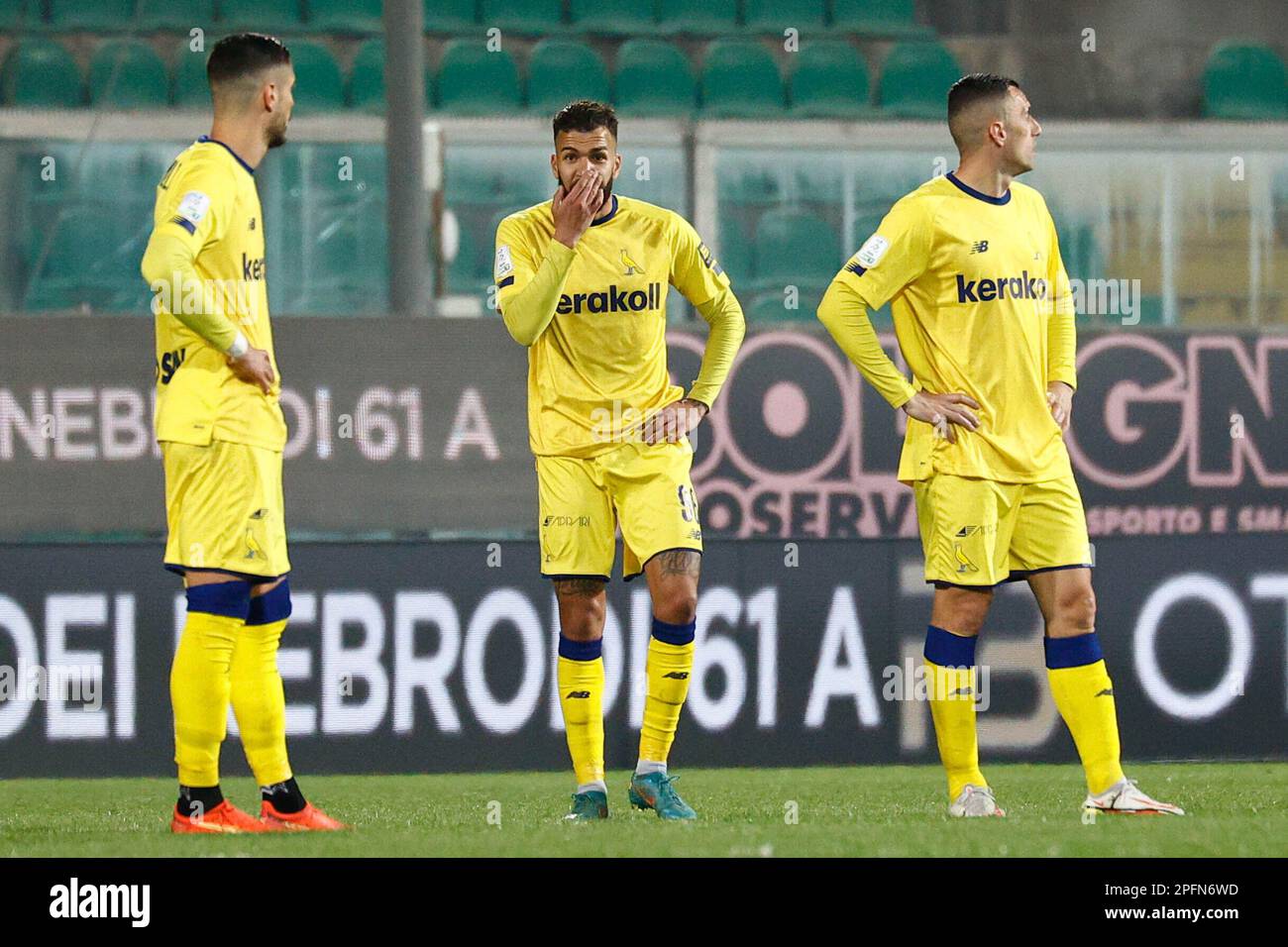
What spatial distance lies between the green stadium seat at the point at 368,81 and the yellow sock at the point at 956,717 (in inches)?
240

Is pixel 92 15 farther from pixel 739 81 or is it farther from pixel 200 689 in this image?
pixel 200 689

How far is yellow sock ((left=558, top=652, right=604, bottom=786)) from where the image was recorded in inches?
211

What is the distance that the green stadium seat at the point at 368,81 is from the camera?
10.7m

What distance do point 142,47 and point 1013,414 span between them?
6953 millimetres

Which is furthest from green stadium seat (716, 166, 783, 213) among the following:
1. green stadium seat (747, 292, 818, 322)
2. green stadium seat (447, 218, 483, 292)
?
green stadium seat (447, 218, 483, 292)

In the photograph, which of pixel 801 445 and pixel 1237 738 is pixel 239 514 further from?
pixel 1237 738

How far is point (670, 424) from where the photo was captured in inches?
212

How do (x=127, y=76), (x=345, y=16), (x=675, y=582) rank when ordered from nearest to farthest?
(x=675, y=582), (x=127, y=76), (x=345, y=16)

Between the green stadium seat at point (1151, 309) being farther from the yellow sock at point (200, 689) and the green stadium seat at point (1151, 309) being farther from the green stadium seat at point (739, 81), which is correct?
the yellow sock at point (200, 689)

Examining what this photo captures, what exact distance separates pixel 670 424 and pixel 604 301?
0.35 metres

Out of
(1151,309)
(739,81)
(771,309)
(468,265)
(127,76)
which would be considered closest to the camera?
(1151,309)

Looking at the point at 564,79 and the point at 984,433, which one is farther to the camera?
the point at 564,79

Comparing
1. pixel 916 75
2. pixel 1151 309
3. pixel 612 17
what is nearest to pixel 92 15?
pixel 612 17
